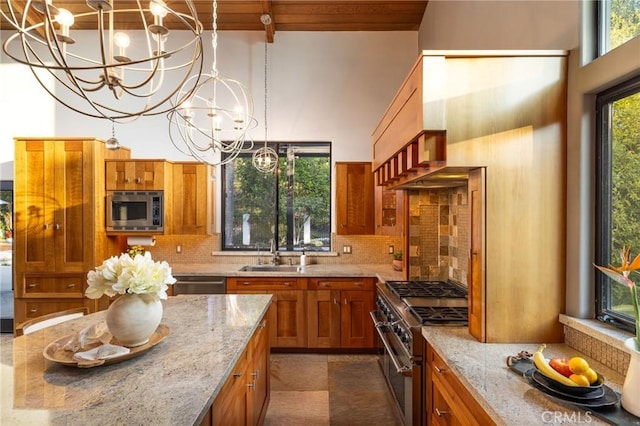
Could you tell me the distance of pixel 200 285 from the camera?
3.74 m

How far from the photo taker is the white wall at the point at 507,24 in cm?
175

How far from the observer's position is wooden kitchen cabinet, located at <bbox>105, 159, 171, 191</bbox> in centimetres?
386

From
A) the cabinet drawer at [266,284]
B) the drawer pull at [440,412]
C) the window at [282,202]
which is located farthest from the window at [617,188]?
the window at [282,202]

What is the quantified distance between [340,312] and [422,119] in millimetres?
2587

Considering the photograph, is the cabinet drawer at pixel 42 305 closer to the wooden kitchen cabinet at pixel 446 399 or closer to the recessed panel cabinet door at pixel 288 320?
the recessed panel cabinet door at pixel 288 320

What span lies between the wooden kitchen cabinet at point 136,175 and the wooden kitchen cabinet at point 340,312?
2.15m

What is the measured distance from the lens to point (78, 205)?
369cm

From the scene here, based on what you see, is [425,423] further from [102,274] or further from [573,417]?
[102,274]

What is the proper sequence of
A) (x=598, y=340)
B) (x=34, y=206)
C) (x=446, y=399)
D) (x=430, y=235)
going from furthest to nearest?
1. (x=34, y=206)
2. (x=430, y=235)
3. (x=446, y=399)
4. (x=598, y=340)

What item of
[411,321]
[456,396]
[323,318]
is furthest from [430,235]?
[456,396]

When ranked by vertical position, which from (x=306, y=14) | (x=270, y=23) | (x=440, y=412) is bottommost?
(x=440, y=412)

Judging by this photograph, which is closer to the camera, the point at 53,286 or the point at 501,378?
the point at 501,378

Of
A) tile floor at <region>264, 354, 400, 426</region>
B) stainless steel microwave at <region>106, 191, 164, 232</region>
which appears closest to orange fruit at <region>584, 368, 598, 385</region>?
tile floor at <region>264, 354, 400, 426</region>

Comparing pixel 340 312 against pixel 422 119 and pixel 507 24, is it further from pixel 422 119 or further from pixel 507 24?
pixel 507 24
